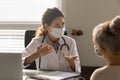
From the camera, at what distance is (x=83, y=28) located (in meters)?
3.37

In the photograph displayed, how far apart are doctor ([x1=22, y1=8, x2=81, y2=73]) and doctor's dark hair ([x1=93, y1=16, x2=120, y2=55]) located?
0.89 meters

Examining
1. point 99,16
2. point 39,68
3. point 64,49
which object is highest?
point 99,16

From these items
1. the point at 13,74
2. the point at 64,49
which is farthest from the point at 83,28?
the point at 13,74

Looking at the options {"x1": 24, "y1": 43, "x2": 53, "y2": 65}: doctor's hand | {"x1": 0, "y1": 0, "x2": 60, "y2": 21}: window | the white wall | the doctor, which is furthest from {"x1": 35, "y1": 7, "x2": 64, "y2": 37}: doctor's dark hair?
{"x1": 0, "y1": 0, "x2": 60, "y2": 21}: window

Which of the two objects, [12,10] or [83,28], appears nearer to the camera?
[83,28]

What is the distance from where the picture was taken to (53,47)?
2.51 meters

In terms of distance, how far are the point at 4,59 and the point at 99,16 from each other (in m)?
1.80

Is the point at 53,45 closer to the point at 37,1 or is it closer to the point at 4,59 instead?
the point at 4,59

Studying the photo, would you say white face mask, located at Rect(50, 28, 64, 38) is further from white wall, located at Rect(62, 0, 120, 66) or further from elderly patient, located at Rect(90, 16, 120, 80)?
elderly patient, located at Rect(90, 16, 120, 80)

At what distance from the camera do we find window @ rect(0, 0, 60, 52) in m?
3.57

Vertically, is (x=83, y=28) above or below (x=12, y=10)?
below

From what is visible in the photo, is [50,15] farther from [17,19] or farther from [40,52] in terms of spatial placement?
[17,19]

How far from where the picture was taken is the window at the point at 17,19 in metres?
3.57

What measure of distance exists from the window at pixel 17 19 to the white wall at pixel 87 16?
1.10 feet
